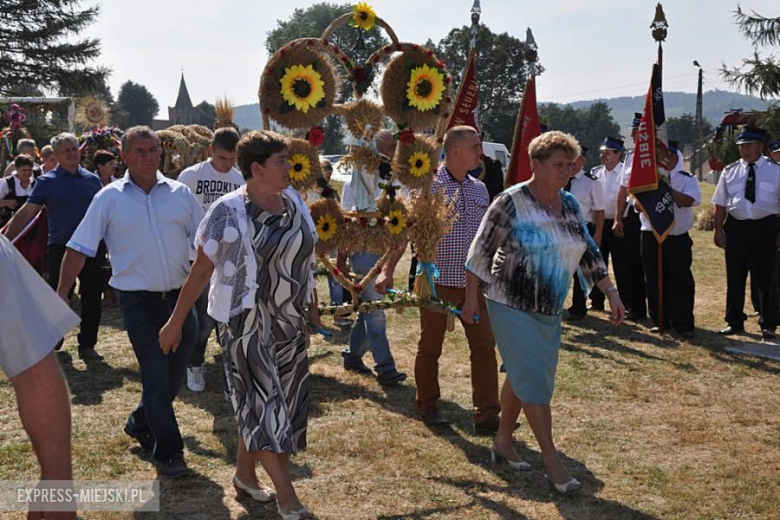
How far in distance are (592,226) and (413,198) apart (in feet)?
17.6

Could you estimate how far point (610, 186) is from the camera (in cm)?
1087

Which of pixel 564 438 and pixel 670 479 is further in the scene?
pixel 564 438

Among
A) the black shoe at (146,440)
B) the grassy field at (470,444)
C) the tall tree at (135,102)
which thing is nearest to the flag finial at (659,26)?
the grassy field at (470,444)

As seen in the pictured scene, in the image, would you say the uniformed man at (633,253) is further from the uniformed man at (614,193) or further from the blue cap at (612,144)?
the blue cap at (612,144)

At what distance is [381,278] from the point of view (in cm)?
636

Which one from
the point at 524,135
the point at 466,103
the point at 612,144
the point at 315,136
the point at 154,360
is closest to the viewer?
the point at 154,360

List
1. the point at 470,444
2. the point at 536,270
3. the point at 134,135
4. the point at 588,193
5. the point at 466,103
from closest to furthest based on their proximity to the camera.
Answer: the point at 536,270 → the point at 134,135 → the point at 470,444 → the point at 466,103 → the point at 588,193

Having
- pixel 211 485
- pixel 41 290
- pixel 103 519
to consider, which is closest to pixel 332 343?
pixel 211 485

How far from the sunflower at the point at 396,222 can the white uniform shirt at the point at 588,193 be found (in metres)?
5.03

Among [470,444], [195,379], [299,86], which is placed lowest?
[470,444]

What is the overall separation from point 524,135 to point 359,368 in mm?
2804

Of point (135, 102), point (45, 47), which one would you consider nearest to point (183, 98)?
point (135, 102)

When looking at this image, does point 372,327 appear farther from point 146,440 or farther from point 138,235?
point 138,235

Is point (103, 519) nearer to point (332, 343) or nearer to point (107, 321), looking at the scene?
point (332, 343)
